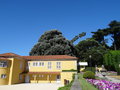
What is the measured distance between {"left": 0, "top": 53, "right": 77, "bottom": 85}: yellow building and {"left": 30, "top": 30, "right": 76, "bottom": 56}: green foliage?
575 inches

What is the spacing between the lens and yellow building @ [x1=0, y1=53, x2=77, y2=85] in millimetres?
33000

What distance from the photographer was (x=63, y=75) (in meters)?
32.9

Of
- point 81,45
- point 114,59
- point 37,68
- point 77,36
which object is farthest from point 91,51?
point 37,68

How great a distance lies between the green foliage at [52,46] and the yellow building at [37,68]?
14601 mm

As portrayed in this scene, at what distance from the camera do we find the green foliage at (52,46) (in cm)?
5225

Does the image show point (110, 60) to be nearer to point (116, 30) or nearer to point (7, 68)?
point (116, 30)

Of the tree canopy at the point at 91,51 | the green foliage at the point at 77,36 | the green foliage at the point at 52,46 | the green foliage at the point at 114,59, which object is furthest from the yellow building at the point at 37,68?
the green foliage at the point at 77,36

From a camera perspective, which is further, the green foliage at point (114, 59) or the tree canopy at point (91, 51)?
the tree canopy at point (91, 51)

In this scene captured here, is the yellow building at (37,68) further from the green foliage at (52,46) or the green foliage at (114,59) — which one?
the green foliage at (52,46)

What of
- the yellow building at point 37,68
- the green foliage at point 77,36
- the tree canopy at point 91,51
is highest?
the green foliage at point 77,36

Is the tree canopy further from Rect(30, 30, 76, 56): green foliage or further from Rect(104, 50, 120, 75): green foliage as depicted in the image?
Rect(104, 50, 120, 75): green foliage

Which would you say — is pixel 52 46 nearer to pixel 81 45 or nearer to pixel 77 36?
pixel 81 45

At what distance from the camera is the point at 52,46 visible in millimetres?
53250

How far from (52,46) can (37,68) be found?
1696cm
